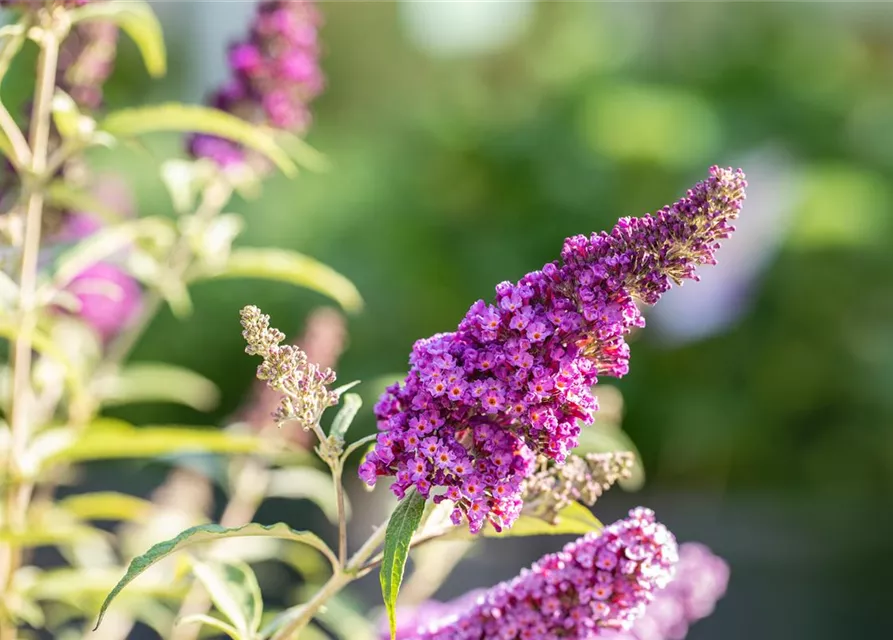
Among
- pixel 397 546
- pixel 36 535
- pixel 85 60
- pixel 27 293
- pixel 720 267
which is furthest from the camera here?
pixel 720 267

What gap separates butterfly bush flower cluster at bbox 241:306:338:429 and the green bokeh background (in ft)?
10.7

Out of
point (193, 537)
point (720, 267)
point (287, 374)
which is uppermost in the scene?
point (720, 267)

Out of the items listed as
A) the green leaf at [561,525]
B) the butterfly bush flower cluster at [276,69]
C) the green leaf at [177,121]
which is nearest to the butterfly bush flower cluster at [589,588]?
the green leaf at [561,525]

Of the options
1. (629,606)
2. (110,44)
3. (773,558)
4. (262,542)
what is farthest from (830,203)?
(629,606)

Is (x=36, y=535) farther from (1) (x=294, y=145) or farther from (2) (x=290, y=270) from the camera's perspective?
(1) (x=294, y=145)

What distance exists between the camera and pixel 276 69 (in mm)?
1517

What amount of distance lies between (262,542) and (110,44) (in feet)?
2.96

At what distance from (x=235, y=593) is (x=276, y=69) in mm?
847

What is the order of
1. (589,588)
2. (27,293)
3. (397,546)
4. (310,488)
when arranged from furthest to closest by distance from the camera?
1. (310,488)
2. (27,293)
3. (589,588)
4. (397,546)

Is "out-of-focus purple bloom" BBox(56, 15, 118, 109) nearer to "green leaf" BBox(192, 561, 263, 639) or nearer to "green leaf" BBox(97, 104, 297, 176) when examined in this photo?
"green leaf" BBox(97, 104, 297, 176)

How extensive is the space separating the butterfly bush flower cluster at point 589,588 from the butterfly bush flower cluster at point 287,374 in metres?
0.25

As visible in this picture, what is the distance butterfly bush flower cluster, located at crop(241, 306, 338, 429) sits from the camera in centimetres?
74

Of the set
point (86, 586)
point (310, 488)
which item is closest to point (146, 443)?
point (86, 586)

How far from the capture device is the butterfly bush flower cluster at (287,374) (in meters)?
0.74
